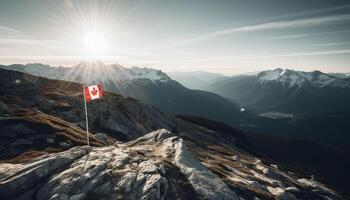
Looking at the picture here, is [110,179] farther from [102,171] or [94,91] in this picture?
[94,91]

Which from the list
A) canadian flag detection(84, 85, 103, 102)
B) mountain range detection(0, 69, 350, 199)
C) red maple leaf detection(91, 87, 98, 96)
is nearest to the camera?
mountain range detection(0, 69, 350, 199)

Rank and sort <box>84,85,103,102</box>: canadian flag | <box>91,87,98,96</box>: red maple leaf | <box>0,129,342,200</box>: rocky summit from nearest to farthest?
<box>0,129,342,200</box>: rocky summit → <box>84,85,103,102</box>: canadian flag → <box>91,87,98,96</box>: red maple leaf

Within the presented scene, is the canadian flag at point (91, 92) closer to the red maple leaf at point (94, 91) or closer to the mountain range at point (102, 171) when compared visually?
the red maple leaf at point (94, 91)

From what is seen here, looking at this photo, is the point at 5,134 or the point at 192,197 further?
the point at 5,134

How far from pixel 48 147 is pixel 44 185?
57.6 feet

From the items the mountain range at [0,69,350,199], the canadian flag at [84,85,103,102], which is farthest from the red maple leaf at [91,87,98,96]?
the mountain range at [0,69,350,199]

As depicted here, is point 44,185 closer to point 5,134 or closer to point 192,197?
point 192,197

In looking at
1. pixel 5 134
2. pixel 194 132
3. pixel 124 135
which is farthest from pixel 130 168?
pixel 194 132

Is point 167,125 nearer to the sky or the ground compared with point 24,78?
nearer to the ground

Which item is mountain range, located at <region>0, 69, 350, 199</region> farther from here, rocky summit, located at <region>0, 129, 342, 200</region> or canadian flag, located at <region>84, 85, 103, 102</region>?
canadian flag, located at <region>84, 85, 103, 102</region>

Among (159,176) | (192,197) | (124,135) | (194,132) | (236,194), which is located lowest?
(194,132)

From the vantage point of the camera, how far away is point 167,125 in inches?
4624

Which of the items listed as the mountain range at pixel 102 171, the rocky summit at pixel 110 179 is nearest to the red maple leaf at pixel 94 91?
the mountain range at pixel 102 171

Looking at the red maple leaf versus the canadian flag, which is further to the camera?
the red maple leaf
